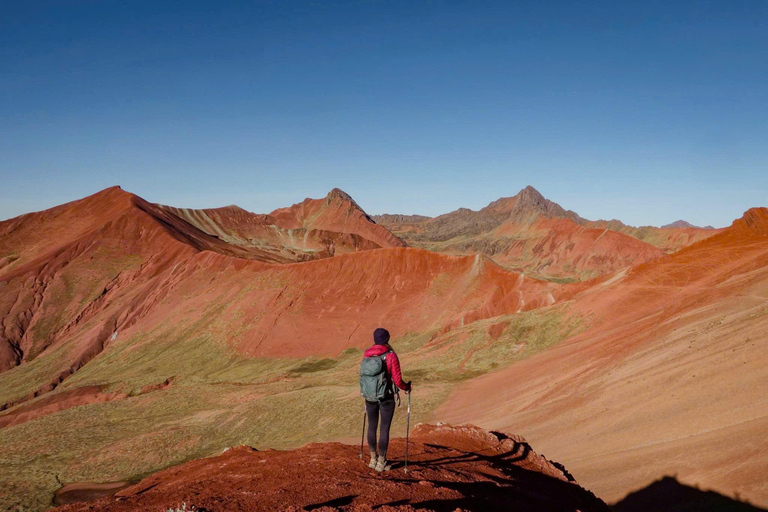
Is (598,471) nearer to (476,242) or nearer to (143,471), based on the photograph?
(143,471)

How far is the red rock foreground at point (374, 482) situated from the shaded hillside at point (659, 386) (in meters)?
4.45

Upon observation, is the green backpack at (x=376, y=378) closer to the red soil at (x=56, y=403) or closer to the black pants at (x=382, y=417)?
the black pants at (x=382, y=417)

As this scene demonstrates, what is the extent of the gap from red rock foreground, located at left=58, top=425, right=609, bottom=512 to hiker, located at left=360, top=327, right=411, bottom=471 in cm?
75

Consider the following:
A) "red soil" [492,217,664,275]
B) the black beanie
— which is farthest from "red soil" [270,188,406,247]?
Result: the black beanie

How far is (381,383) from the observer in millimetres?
7648

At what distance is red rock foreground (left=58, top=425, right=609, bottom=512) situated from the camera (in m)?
6.50

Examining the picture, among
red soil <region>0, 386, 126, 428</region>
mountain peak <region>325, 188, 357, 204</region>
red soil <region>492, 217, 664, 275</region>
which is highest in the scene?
mountain peak <region>325, 188, 357, 204</region>

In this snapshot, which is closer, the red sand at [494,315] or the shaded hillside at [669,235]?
the red sand at [494,315]

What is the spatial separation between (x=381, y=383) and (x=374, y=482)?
1.47 m

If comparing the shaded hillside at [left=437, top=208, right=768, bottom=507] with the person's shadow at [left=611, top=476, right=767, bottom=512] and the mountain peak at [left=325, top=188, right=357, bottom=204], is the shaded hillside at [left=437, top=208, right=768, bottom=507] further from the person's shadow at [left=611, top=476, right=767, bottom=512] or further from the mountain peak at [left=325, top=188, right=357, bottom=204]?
the mountain peak at [left=325, top=188, right=357, bottom=204]

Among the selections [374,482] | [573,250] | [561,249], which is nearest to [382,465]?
[374,482]

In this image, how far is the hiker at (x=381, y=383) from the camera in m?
7.64

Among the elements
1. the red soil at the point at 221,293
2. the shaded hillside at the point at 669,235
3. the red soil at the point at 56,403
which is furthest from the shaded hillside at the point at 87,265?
the shaded hillside at the point at 669,235

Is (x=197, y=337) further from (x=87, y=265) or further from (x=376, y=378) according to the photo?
(x=376, y=378)
